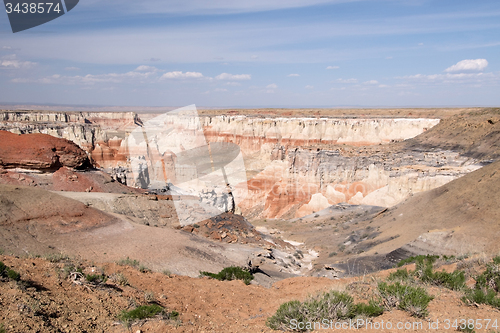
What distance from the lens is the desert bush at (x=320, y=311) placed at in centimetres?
573

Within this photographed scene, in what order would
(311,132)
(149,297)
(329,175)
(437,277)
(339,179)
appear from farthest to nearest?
1. (311,132)
2. (329,175)
3. (339,179)
4. (437,277)
5. (149,297)

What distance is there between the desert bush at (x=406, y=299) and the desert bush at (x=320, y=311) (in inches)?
15.1

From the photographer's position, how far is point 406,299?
20.1ft

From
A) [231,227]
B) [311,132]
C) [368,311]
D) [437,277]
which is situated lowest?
[231,227]

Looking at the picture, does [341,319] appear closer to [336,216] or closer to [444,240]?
[444,240]

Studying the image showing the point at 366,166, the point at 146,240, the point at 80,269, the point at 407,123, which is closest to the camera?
the point at 80,269

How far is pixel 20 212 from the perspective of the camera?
1189 cm

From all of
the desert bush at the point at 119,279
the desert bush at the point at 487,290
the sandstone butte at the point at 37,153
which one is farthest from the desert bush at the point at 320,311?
the sandstone butte at the point at 37,153

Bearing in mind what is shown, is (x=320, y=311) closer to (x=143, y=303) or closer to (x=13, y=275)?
(x=143, y=303)

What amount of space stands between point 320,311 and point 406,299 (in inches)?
61.9

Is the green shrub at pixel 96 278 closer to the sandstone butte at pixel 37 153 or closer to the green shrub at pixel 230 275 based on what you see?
the green shrub at pixel 230 275

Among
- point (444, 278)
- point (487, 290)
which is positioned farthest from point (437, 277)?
point (487, 290)

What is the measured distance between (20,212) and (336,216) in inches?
929

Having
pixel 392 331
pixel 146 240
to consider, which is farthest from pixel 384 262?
pixel 392 331
